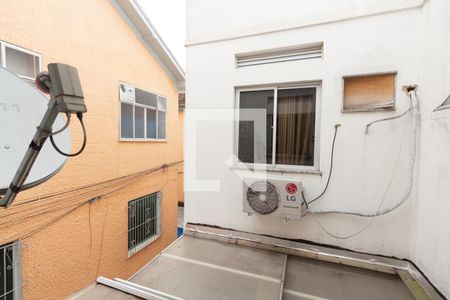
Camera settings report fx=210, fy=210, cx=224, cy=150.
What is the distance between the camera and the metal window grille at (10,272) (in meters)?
3.21

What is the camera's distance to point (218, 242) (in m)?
2.93

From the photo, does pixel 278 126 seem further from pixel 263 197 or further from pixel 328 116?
pixel 263 197

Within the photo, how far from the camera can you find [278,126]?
2.79 m

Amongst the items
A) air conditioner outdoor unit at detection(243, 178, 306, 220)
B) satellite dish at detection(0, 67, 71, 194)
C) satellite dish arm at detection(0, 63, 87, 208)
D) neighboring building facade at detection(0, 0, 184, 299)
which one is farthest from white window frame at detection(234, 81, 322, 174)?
neighboring building facade at detection(0, 0, 184, 299)

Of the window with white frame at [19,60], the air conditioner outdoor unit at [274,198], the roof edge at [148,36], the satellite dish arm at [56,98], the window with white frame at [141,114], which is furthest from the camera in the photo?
the window with white frame at [141,114]

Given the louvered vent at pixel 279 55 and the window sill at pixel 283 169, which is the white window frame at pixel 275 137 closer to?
the window sill at pixel 283 169

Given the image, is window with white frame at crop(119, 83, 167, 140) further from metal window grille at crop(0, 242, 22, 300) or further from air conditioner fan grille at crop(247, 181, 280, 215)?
air conditioner fan grille at crop(247, 181, 280, 215)

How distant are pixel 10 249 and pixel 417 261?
5.45 meters

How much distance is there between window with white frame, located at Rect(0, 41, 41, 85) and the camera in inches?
119

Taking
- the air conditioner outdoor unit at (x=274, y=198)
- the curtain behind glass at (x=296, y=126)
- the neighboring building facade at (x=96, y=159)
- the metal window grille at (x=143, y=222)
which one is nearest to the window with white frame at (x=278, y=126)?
the curtain behind glass at (x=296, y=126)

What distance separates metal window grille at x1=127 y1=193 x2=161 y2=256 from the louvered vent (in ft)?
15.5

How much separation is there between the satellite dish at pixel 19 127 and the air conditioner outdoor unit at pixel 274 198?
196 centimetres

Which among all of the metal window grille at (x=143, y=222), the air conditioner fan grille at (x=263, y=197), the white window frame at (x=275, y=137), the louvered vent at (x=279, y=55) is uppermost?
the louvered vent at (x=279, y=55)

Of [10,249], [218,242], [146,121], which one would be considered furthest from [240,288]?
[146,121]
